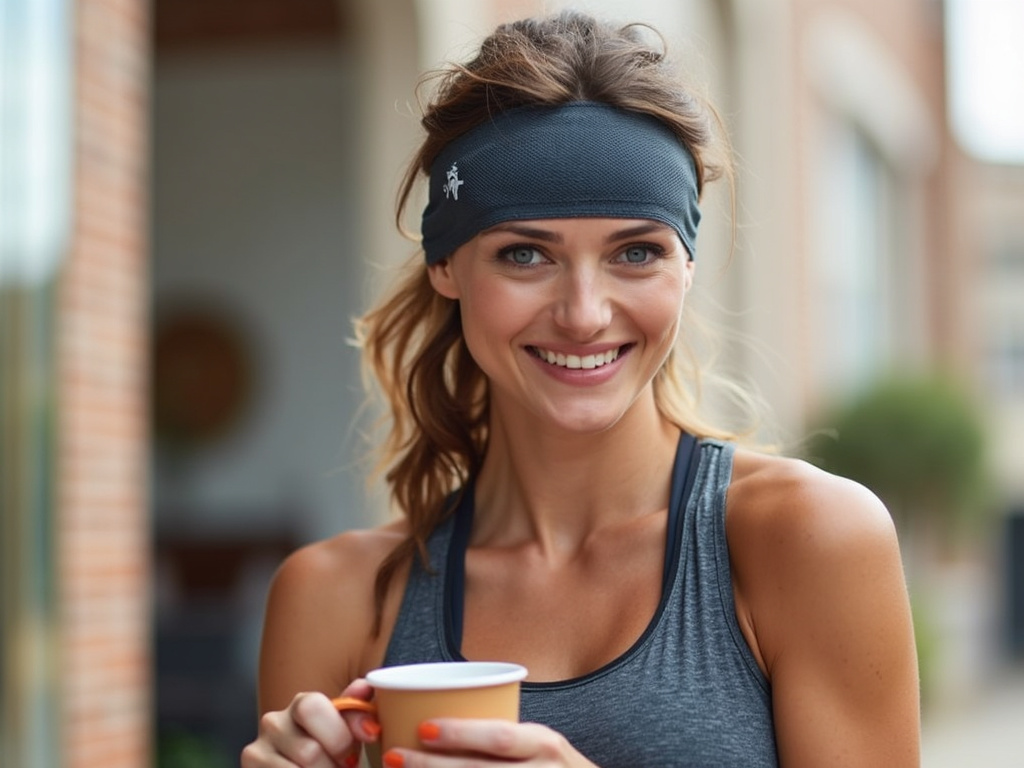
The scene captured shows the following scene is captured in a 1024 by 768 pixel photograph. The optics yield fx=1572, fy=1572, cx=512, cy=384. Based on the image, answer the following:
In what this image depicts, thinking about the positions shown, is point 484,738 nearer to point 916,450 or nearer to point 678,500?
point 678,500

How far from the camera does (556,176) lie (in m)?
2.04

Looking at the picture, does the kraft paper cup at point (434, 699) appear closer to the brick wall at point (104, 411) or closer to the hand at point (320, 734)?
the hand at point (320, 734)

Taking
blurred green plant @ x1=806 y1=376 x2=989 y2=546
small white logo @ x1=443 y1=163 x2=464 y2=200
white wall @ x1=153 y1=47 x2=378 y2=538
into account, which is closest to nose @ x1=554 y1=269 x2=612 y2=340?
small white logo @ x1=443 y1=163 x2=464 y2=200

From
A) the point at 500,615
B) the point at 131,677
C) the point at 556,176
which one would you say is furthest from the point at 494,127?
the point at 131,677

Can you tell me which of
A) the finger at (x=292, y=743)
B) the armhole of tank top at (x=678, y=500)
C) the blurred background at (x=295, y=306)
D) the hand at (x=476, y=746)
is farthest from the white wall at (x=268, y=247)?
the hand at (x=476, y=746)

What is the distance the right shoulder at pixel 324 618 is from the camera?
7.43 feet

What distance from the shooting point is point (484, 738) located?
5.27 feet

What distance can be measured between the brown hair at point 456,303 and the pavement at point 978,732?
25.0ft

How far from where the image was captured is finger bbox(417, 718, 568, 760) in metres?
1.61

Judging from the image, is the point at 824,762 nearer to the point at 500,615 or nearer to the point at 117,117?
the point at 500,615

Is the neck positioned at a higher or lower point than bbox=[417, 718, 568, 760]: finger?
higher

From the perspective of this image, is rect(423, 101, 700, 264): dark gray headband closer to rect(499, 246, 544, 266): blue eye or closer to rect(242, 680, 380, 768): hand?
rect(499, 246, 544, 266): blue eye

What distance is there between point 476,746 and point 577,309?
624 millimetres

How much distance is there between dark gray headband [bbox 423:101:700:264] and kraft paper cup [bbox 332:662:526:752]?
25.4 inches
